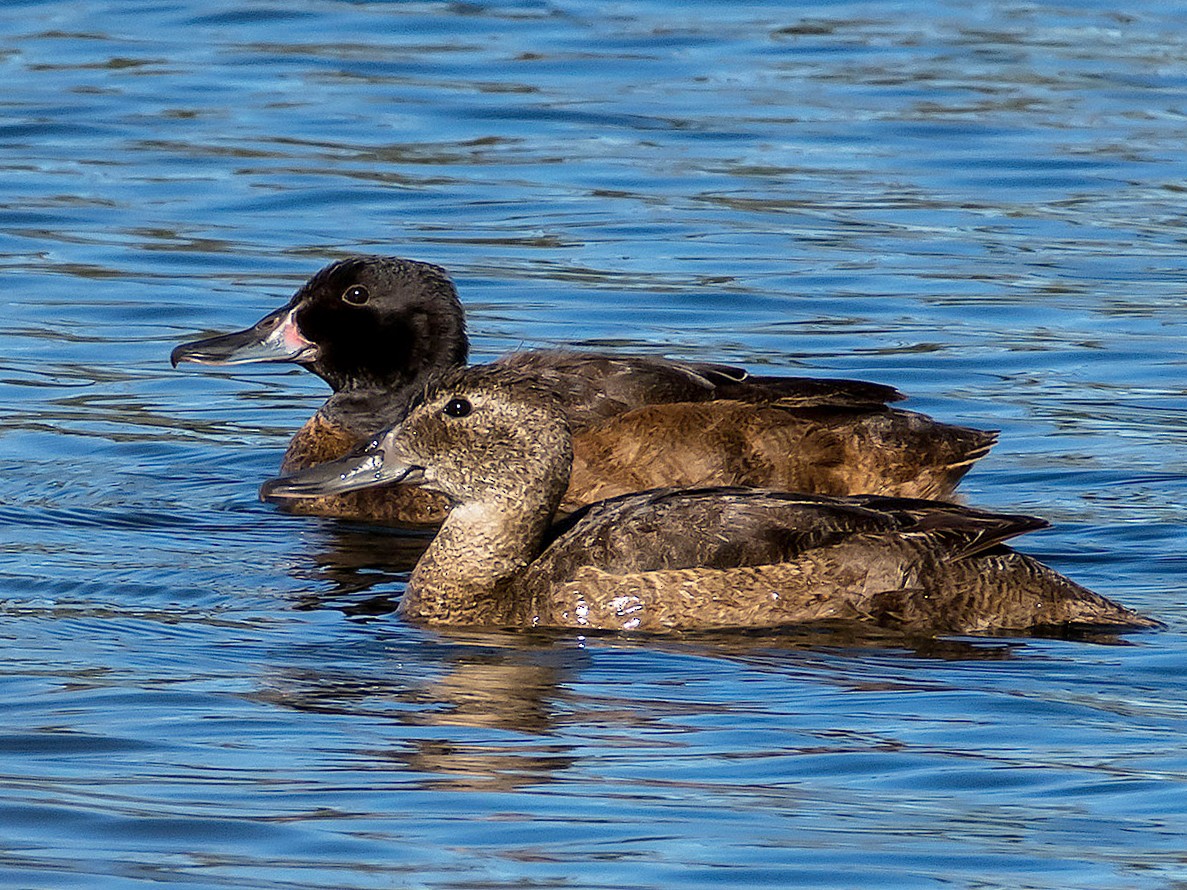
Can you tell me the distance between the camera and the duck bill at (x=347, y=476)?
30.1 feet

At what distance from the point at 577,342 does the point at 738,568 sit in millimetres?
4480

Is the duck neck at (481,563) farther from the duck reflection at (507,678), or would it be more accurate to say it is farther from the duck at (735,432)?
→ the duck at (735,432)

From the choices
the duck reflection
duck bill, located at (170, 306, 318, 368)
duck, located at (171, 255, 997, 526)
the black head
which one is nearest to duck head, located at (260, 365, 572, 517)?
the duck reflection

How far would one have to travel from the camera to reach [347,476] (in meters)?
9.27

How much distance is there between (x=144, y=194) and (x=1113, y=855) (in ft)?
35.6

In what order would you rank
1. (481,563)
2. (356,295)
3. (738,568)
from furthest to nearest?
(356,295) < (481,563) < (738,568)

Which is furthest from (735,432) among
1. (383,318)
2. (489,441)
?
(383,318)

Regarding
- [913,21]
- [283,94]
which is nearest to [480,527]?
[283,94]

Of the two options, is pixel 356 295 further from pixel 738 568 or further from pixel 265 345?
pixel 738 568

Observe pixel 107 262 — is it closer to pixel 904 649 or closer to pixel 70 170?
pixel 70 170

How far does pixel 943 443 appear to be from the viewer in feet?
32.6

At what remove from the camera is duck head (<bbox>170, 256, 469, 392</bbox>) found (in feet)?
36.4

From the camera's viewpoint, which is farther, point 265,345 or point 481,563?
point 265,345

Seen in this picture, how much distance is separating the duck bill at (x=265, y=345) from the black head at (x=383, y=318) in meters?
0.04
